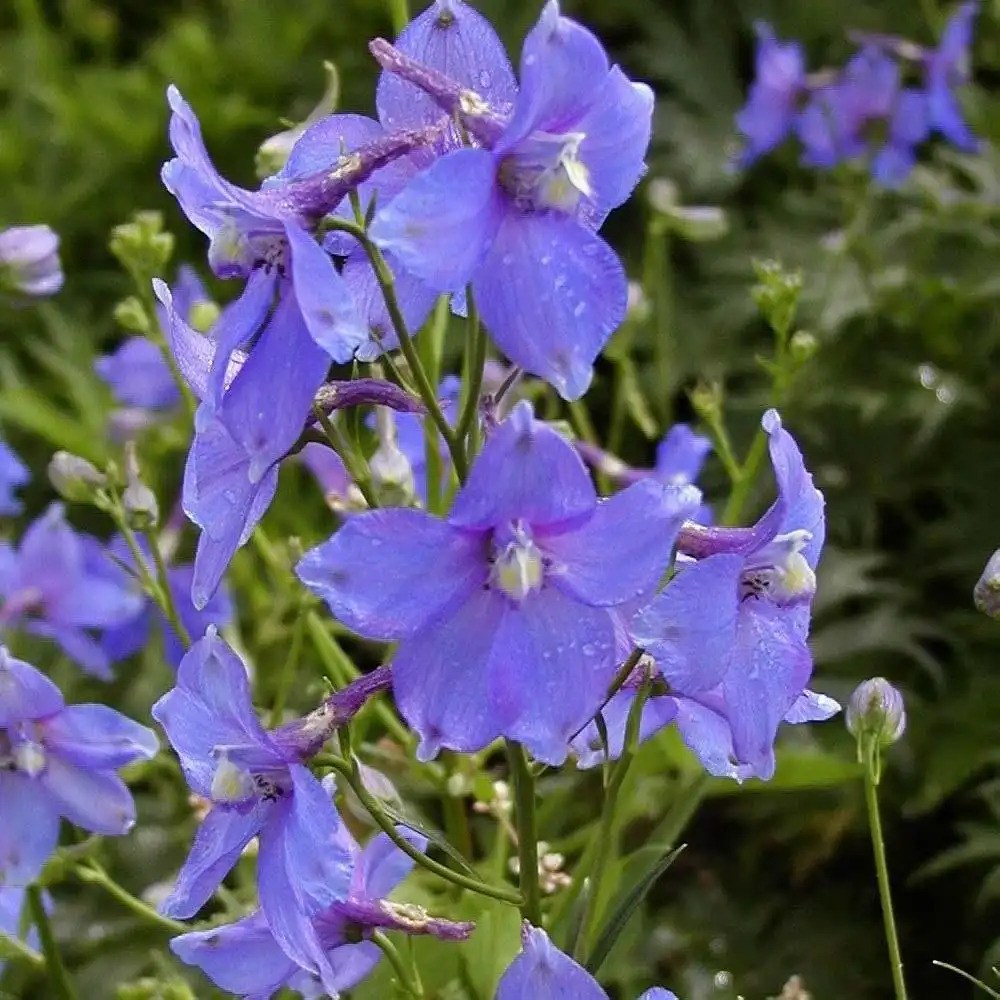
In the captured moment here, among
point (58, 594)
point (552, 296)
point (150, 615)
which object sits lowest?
point (150, 615)

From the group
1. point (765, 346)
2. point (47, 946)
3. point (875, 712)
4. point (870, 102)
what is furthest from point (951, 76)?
point (47, 946)

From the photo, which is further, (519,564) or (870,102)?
(870,102)

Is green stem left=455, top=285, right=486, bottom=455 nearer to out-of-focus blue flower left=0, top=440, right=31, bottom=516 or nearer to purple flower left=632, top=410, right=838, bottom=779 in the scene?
purple flower left=632, top=410, right=838, bottom=779

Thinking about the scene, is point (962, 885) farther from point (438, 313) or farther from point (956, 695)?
point (438, 313)

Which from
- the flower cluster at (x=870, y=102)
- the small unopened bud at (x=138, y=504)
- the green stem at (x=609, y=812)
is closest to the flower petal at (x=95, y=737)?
the small unopened bud at (x=138, y=504)

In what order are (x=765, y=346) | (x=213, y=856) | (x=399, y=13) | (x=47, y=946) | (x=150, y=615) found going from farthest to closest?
(x=765, y=346)
(x=150, y=615)
(x=399, y=13)
(x=47, y=946)
(x=213, y=856)

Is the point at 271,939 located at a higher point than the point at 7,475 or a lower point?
higher

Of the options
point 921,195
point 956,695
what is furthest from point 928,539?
point 921,195

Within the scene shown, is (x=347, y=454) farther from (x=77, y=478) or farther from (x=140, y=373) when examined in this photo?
(x=140, y=373)
